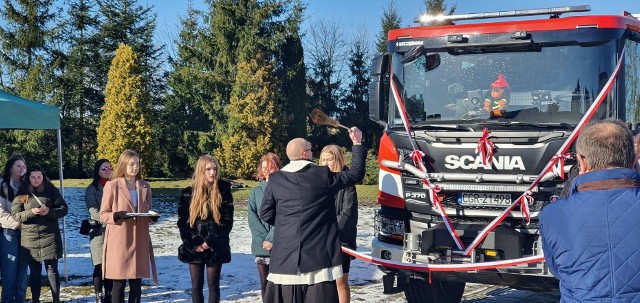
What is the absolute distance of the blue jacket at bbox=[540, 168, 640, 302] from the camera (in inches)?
116

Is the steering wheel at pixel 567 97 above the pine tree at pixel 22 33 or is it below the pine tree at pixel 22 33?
below

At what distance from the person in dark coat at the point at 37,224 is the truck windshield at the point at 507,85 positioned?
388 centimetres

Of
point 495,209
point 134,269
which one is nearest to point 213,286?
point 134,269

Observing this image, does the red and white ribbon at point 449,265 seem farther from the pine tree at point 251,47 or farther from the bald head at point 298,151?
the pine tree at point 251,47

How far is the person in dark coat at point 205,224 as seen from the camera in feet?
21.2

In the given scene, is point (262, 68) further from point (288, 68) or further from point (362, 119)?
point (362, 119)

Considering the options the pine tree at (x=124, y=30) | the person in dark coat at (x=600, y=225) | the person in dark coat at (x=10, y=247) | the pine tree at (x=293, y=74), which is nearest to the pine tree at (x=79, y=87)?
the pine tree at (x=124, y=30)

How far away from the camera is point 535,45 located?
21.0 ft

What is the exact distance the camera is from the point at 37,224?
7.52 meters

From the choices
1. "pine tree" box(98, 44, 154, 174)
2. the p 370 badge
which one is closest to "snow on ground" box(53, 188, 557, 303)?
the p 370 badge

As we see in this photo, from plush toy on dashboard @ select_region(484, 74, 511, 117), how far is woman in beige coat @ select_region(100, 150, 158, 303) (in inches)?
136

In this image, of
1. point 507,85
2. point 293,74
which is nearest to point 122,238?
point 507,85

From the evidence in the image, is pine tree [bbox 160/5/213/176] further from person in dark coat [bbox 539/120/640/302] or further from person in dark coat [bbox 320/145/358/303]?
person in dark coat [bbox 539/120/640/302]

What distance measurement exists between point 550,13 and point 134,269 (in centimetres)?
472
